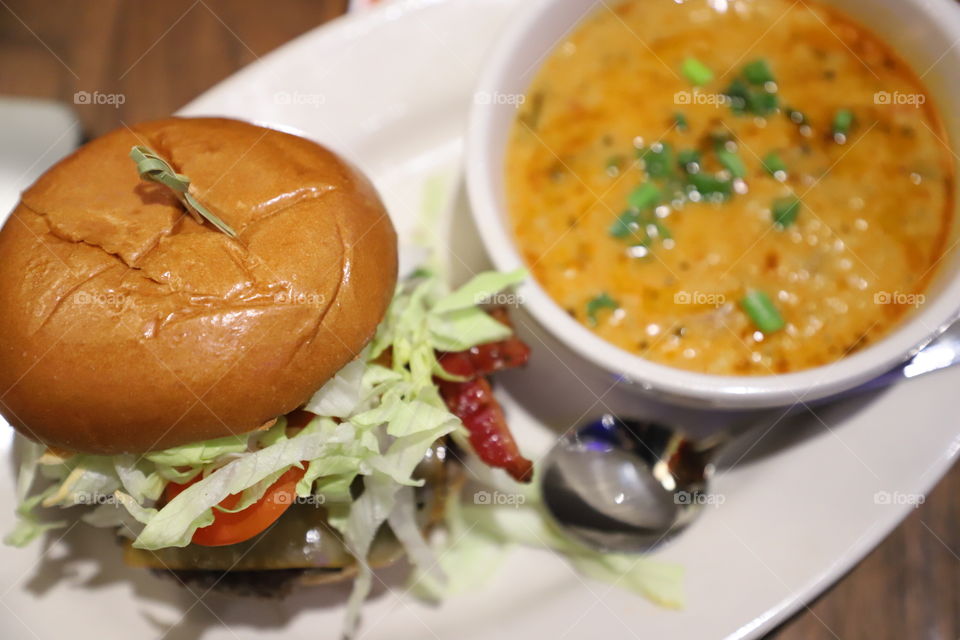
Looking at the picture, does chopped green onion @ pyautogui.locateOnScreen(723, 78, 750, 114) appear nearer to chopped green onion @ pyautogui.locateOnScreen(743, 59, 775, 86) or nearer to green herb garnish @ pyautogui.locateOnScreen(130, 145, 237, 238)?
chopped green onion @ pyautogui.locateOnScreen(743, 59, 775, 86)

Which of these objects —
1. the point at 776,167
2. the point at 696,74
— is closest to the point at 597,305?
the point at 776,167

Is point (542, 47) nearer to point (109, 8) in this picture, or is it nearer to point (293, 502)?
point (293, 502)

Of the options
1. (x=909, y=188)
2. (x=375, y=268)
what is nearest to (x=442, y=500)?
(x=375, y=268)

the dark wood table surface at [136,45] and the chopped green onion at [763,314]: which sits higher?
the dark wood table surface at [136,45]

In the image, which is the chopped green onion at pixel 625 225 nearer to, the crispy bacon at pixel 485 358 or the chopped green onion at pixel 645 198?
the chopped green onion at pixel 645 198

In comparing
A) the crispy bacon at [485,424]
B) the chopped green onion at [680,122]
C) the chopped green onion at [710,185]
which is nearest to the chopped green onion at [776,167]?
the chopped green onion at [710,185]

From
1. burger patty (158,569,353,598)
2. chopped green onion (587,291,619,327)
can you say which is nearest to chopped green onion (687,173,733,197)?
chopped green onion (587,291,619,327)
